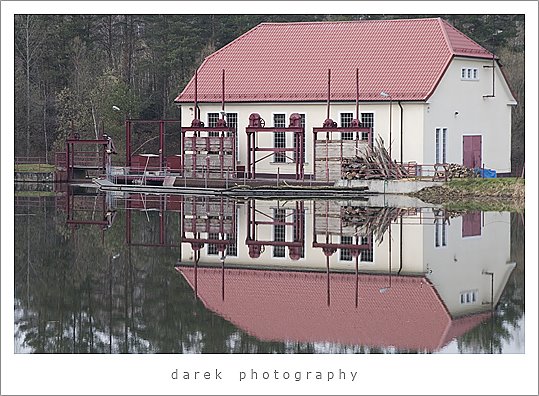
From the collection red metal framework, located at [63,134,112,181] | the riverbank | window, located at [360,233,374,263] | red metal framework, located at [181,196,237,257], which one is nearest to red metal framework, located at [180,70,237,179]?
red metal framework, located at [63,134,112,181]

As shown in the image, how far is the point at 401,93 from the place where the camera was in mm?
38781

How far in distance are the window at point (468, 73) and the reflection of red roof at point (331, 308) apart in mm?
23272

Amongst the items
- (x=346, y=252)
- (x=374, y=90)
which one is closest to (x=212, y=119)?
(x=374, y=90)

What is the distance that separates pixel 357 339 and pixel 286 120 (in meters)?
28.3

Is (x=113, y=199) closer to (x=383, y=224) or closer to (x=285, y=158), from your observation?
(x=285, y=158)

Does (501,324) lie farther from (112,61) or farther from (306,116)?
(112,61)

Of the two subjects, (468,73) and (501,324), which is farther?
(468,73)

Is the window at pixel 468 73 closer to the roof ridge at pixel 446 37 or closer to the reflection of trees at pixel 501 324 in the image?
the roof ridge at pixel 446 37

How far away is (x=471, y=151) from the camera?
4075 centimetres

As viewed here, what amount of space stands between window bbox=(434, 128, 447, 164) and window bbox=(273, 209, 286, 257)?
10693mm

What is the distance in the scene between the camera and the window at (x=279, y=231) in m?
21.0

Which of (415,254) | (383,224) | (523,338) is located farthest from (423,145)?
(523,338)

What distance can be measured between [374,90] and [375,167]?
13.8ft

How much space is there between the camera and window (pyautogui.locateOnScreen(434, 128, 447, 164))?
39.3 m
